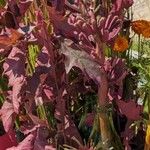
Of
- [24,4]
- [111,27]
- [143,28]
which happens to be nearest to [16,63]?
[24,4]

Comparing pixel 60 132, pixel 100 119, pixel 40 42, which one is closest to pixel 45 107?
pixel 60 132

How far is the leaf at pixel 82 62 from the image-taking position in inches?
45.6

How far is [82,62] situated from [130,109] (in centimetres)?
30

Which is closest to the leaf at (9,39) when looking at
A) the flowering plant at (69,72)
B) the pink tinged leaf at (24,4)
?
the flowering plant at (69,72)

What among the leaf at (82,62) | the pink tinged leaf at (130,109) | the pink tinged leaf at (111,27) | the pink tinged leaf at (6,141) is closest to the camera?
the leaf at (82,62)

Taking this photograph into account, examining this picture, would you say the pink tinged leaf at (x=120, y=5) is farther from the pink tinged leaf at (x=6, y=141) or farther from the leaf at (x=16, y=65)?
the pink tinged leaf at (x=6, y=141)

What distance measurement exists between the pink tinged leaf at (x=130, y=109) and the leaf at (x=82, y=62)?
0.22 m

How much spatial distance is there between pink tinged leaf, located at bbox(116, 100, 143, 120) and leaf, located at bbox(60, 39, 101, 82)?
0.71ft

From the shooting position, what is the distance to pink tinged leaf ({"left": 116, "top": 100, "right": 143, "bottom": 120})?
1.38m

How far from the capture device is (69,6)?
1310 millimetres

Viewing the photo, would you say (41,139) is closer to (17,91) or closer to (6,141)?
(17,91)

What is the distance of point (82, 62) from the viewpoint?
3.82ft

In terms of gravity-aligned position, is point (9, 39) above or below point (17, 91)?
above

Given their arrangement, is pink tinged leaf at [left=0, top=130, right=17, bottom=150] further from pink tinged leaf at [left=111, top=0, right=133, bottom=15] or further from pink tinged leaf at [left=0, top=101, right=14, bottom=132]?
pink tinged leaf at [left=111, top=0, right=133, bottom=15]
